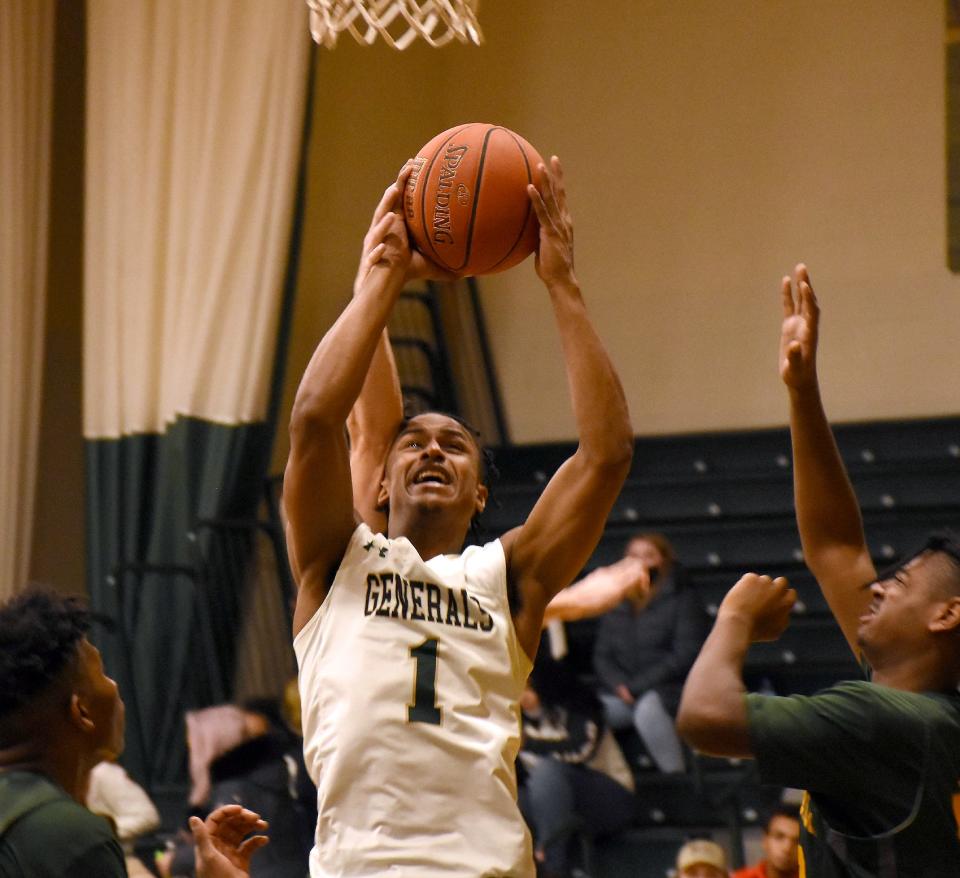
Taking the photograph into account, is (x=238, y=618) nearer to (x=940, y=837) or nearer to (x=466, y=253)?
(x=466, y=253)

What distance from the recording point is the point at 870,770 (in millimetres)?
3023

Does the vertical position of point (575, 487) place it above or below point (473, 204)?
below

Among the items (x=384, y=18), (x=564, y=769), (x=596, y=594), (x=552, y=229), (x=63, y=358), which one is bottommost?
(x=564, y=769)

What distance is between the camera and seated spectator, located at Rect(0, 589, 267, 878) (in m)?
2.62

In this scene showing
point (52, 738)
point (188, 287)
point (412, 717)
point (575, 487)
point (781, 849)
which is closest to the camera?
point (52, 738)

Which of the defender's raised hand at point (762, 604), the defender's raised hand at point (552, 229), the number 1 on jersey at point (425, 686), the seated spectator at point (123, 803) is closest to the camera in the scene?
the defender's raised hand at point (762, 604)

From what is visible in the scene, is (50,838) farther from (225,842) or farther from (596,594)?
(596,594)

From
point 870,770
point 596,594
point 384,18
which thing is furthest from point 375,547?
point 596,594

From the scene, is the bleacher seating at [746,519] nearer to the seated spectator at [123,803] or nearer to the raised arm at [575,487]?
the seated spectator at [123,803]

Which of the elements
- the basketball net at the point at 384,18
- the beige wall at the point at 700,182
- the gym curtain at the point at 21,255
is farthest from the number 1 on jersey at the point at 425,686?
the beige wall at the point at 700,182

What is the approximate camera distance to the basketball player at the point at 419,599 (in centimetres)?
314

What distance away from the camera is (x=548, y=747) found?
7.55m

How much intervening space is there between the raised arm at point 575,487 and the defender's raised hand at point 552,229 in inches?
0.9

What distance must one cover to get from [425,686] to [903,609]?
3.20ft
